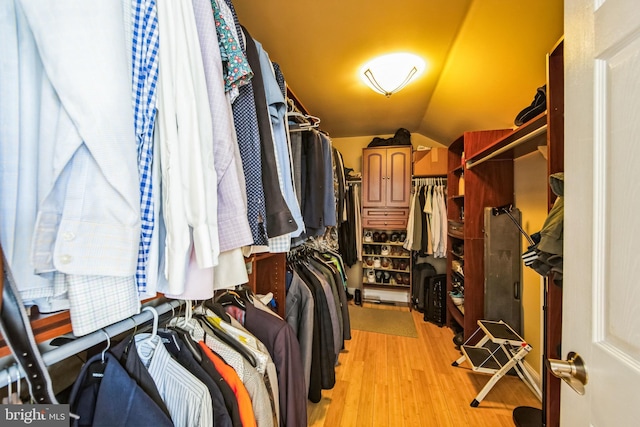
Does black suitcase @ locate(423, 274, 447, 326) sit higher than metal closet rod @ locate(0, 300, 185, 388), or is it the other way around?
metal closet rod @ locate(0, 300, 185, 388)

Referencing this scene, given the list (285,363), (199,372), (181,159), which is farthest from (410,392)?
(181,159)

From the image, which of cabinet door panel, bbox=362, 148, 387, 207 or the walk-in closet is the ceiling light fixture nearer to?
the walk-in closet

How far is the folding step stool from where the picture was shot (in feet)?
5.13

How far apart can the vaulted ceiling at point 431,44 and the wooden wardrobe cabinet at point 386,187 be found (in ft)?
2.67

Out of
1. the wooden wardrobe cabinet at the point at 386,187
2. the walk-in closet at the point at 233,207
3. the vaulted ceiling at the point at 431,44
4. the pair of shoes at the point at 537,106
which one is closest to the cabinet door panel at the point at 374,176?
the wooden wardrobe cabinet at the point at 386,187

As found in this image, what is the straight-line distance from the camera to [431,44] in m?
1.61

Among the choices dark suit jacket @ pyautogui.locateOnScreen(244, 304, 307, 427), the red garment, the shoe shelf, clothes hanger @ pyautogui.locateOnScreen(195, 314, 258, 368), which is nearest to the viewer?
the red garment

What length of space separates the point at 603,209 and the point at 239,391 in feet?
3.12

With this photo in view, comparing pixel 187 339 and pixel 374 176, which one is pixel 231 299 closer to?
pixel 187 339

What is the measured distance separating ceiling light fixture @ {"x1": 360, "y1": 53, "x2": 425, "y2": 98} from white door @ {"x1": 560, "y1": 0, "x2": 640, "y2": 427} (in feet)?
4.35

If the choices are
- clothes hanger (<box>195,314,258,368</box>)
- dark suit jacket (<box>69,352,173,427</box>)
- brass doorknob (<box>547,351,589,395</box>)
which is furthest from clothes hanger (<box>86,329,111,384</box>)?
brass doorknob (<box>547,351,589,395</box>)

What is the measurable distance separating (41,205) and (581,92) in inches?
40.3

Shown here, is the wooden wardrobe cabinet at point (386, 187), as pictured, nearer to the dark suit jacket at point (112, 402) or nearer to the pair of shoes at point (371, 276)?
the pair of shoes at point (371, 276)

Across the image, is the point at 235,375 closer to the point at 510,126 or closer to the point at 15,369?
the point at 15,369
